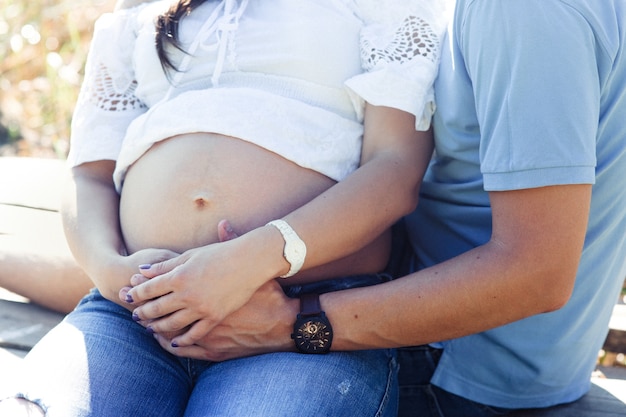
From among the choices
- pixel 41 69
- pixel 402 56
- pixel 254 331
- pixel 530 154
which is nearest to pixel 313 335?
pixel 254 331

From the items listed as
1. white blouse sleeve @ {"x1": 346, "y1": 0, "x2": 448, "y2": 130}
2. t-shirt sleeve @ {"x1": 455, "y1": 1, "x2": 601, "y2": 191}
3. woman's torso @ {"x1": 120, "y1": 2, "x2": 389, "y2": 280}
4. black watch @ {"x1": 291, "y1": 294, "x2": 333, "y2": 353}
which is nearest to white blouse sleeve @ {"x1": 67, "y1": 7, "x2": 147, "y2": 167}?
woman's torso @ {"x1": 120, "y1": 2, "x2": 389, "y2": 280}

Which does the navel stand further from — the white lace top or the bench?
the bench

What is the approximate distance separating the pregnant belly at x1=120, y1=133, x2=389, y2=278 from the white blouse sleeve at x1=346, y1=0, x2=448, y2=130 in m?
0.23

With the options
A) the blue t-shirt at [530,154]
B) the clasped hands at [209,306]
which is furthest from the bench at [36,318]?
the clasped hands at [209,306]

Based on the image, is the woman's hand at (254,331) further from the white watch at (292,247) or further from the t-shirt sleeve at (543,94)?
the t-shirt sleeve at (543,94)

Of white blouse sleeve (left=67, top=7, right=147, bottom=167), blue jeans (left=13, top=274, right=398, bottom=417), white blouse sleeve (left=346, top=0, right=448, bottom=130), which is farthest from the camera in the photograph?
white blouse sleeve (left=67, top=7, right=147, bottom=167)

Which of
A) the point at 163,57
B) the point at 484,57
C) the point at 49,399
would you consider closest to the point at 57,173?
the point at 163,57

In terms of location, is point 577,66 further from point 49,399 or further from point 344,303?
point 49,399

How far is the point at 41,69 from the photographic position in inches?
184

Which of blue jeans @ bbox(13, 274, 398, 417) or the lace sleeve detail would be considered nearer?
blue jeans @ bbox(13, 274, 398, 417)

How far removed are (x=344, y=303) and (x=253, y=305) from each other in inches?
7.2

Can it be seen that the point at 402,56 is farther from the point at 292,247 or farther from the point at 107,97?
the point at 107,97

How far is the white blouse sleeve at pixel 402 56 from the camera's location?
1.70 metres

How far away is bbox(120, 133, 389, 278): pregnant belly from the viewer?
172 centimetres
